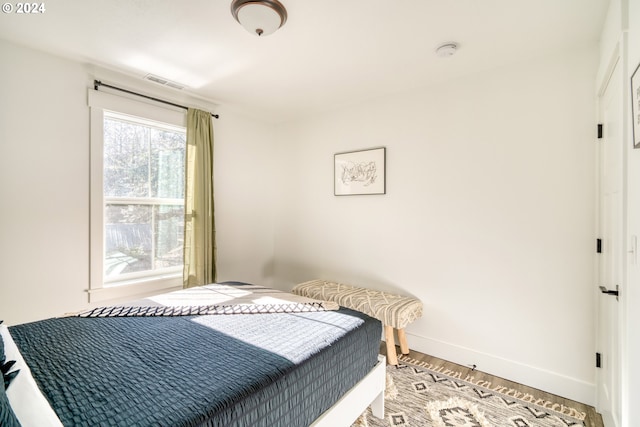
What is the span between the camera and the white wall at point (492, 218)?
214cm

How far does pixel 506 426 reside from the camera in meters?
1.85

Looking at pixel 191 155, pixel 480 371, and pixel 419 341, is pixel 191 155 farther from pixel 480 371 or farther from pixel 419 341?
pixel 480 371

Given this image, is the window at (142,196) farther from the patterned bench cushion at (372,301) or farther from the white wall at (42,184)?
the patterned bench cushion at (372,301)

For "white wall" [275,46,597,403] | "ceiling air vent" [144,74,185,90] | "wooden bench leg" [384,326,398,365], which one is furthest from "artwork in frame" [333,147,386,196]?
"ceiling air vent" [144,74,185,90]

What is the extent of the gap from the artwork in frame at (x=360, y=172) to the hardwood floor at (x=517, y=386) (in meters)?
1.55

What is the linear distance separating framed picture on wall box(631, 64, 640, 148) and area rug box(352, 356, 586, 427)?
1.70m

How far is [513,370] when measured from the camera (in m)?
2.36

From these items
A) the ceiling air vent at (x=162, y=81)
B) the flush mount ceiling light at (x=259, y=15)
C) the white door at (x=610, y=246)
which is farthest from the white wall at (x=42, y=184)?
the white door at (x=610, y=246)

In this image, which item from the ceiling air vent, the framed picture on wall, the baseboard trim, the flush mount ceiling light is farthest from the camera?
the ceiling air vent

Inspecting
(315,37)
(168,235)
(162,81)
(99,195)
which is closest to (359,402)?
(315,37)

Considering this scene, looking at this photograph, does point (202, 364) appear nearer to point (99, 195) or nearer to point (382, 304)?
point (382, 304)

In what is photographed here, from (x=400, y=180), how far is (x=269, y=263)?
80.0 inches

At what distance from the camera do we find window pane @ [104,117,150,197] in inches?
105

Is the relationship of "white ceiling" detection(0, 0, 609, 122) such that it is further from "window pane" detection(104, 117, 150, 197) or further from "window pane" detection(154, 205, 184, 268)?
"window pane" detection(154, 205, 184, 268)
